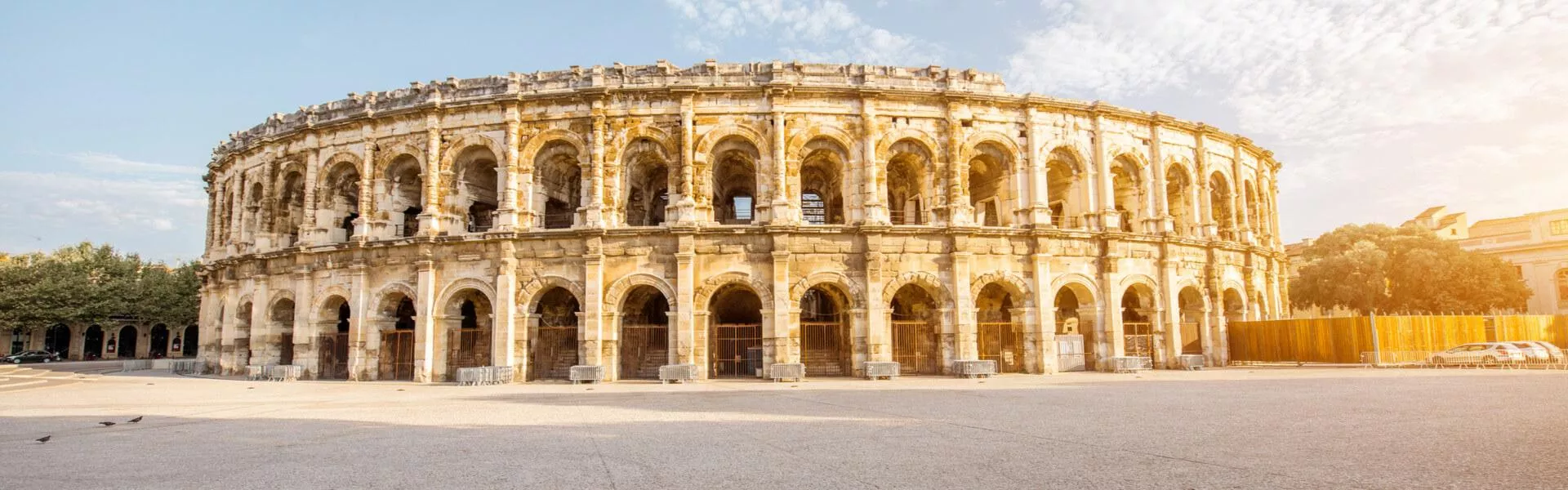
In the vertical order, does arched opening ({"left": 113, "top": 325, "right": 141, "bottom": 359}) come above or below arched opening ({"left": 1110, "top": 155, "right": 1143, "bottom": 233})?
below

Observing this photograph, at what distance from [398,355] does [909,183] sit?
14892mm

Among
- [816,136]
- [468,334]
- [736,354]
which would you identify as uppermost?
[816,136]

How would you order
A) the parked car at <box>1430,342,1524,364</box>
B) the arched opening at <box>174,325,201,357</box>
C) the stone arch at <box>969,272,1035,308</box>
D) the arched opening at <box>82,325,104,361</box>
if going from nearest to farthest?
the stone arch at <box>969,272,1035,308</box> < the parked car at <box>1430,342,1524,364</box> < the arched opening at <box>82,325,104,361</box> < the arched opening at <box>174,325,201,357</box>

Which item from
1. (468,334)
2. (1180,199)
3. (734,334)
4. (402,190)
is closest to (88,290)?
(402,190)

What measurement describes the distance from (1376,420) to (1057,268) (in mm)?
11698

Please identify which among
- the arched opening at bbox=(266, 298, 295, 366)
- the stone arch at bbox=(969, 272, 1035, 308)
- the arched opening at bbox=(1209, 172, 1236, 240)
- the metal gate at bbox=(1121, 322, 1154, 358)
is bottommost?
the metal gate at bbox=(1121, 322, 1154, 358)

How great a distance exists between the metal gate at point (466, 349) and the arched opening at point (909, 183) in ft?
37.0

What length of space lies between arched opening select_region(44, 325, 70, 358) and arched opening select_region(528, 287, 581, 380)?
39.0 metres

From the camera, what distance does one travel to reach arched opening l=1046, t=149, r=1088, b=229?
2161cm

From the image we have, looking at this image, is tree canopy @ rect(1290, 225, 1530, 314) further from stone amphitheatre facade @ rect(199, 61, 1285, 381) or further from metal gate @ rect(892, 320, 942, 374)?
metal gate @ rect(892, 320, 942, 374)

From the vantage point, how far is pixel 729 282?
19.2m

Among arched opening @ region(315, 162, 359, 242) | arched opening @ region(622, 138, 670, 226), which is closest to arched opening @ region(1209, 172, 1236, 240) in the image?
arched opening @ region(622, 138, 670, 226)

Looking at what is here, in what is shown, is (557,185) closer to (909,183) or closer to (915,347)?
(909,183)

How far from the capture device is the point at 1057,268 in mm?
20703
